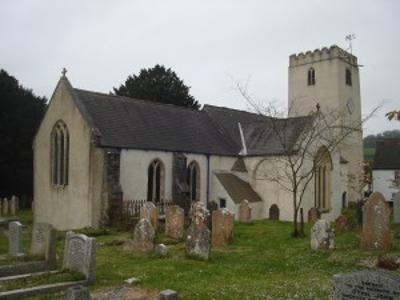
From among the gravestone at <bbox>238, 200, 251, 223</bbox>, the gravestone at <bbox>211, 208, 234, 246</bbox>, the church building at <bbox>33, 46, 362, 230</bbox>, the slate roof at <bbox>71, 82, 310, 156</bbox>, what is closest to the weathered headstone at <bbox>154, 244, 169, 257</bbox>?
the gravestone at <bbox>211, 208, 234, 246</bbox>

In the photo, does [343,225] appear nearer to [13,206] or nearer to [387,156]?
[13,206]

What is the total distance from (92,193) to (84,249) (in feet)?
39.7

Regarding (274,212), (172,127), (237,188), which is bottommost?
(274,212)

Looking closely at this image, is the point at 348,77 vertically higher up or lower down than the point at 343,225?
higher up

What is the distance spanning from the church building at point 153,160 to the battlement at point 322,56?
10.0 metres

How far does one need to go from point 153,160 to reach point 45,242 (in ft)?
41.7

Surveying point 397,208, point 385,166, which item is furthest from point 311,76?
point 397,208

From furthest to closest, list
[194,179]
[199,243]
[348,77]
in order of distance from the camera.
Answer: [348,77] → [194,179] → [199,243]

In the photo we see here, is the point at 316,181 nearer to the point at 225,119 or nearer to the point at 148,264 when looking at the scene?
the point at 225,119

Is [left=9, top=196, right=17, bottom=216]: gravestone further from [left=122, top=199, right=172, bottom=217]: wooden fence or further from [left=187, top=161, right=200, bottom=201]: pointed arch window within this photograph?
[left=187, top=161, right=200, bottom=201]: pointed arch window

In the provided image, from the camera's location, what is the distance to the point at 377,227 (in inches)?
549

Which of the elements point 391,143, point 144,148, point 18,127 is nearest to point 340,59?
→ point 391,143

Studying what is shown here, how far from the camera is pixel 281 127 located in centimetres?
2970

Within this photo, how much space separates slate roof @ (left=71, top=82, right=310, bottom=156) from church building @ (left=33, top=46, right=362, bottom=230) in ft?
0.24
